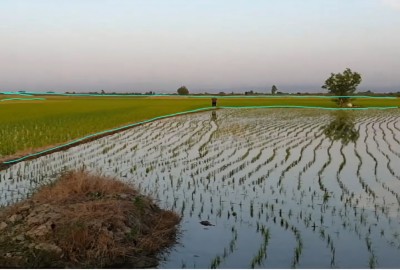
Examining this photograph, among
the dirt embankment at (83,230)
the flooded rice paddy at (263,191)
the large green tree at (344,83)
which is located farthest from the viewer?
the large green tree at (344,83)

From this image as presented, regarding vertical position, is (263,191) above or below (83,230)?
below

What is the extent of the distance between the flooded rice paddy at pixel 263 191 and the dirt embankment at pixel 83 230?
0.96ft

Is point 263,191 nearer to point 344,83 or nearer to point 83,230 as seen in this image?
point 83,230

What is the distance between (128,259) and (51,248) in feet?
2.47

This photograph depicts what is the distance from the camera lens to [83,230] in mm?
4176

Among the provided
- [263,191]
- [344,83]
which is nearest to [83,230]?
[263,191]

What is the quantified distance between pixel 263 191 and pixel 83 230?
333 centimetres

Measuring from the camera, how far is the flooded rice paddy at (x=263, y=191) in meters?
4.24

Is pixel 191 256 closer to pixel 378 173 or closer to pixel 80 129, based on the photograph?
pixel 378 173

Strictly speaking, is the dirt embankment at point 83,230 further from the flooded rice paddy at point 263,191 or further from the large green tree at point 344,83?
the large green tree at point 344,83

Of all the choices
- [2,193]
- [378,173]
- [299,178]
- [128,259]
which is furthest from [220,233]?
[378,173]

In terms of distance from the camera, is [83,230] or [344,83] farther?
[344,83]

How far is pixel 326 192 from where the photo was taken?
21.6ft

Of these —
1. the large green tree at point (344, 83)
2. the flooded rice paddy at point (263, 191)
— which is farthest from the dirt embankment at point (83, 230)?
the large green tree at point (344, 83)
